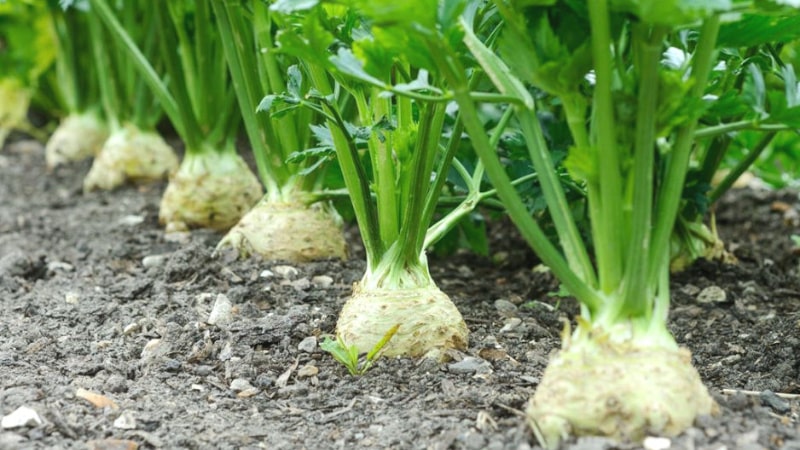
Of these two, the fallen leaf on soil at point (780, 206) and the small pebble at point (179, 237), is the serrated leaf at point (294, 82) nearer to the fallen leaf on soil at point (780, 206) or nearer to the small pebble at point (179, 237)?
the small pebble at point (179, 237)

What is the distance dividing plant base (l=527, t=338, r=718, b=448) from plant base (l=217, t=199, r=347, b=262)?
3.60ft

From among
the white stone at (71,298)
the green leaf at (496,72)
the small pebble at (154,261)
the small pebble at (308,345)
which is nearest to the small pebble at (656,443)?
the green leaf at (496,72)

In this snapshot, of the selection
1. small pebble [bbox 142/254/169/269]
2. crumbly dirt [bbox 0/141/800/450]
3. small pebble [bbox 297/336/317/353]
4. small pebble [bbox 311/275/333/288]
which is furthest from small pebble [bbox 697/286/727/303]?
small pebble [bbox 142/254/169/269]

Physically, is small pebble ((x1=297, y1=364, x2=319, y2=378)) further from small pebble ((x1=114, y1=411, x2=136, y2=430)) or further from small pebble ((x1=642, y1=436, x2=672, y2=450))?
small pebble ((x1=642, y1=436, x2=672, y2=450))

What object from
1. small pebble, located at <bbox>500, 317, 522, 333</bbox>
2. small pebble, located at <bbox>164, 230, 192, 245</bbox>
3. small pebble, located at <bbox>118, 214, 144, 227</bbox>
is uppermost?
small pebble, located at <bbox>164, 230, 192, 245</bbox>

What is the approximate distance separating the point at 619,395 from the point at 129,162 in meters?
2.48

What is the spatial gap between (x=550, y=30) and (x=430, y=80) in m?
0.55

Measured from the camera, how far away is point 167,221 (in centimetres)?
285

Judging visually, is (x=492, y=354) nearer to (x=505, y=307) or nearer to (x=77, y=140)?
(x=505, y=307)

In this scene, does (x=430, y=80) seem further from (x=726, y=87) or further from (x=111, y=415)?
(x=111, y=415)

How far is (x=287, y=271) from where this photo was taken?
2262mm

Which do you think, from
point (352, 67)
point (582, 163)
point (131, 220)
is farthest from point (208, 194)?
point (582, 163)

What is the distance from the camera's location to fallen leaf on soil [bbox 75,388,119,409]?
5.24 feet

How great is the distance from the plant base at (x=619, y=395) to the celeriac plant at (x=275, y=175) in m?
1.10
